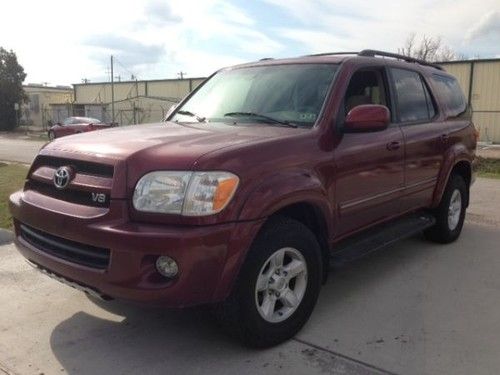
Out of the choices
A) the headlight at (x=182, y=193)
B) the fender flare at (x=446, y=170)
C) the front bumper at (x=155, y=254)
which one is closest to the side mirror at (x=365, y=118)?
the front bumper at (x=155, y=254)

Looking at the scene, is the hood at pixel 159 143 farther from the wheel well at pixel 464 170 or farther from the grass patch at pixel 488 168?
the grass patch at pixel 488 168

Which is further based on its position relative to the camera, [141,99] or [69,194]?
[141,99]

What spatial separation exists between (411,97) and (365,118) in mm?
1577

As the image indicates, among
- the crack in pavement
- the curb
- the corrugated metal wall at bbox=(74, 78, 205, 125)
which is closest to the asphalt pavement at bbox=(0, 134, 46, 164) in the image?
the curb

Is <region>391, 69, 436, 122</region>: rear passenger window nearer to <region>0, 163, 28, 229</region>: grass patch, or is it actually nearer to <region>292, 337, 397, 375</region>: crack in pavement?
<region>292, 337, 397, 375</region>: crack in pavement

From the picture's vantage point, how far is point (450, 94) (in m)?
6.14

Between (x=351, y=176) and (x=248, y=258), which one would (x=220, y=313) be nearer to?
(x=248, y=258)

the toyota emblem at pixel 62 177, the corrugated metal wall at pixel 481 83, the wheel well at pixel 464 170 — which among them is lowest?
the wheel well at pixel 464 170

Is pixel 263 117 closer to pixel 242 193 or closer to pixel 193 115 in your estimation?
pixel 193 115

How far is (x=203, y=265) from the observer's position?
3.02 meters

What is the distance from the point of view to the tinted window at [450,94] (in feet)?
19.4

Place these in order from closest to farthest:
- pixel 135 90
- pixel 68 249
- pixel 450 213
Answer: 1. pixel 68 249
2. pixel 450 213
3. pixel 135 90

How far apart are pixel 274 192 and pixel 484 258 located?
10.7 ft

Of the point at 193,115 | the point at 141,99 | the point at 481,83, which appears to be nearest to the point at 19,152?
the point at 193,115
